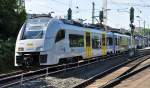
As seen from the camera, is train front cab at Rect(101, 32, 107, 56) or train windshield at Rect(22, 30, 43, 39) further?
train front cab at Rect(101, 32, 107, 56)

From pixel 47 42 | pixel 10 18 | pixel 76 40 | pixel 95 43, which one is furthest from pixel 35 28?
pixel 10 18

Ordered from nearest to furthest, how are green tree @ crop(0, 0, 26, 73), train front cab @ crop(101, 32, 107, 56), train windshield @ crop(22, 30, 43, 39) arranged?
1. train windshield @ crop(22, 30, 43, 39)
2. green tree @ crop(0, 0, 26, 73)
3. train front cab @ crop(101, 32, 107, 56)

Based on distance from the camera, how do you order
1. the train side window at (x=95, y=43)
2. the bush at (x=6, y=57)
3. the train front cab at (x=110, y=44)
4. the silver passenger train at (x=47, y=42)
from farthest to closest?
the train front cab at (x=110, y=44) < the train side window at (x=95, y=43) < the bush at (x=6, y=57) < the silver passenger train at (x=47, y=42)

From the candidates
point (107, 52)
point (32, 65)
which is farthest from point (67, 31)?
point (107, 52)

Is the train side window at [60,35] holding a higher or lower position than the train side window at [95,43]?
higher

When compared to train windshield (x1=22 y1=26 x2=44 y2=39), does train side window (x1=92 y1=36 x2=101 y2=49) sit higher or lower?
lower

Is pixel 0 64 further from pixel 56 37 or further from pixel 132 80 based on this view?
pixel 132 80

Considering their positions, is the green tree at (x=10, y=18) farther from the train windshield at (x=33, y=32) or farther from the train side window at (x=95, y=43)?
the train windshield at (x=33, y=32)

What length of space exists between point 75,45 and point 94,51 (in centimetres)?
637

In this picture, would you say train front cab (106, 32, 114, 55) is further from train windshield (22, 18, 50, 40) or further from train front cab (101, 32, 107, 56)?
train windshield (22, 18, 50, 40)

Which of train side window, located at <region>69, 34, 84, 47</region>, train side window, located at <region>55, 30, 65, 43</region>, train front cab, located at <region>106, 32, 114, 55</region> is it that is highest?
train side window, located at <region>55, 30, 65, 43</region>

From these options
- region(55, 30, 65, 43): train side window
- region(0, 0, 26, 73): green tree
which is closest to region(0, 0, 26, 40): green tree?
region(0, 0, 26, 73): green tree

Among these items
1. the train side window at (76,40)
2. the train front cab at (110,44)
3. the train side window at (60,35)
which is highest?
the train side window at (60,35)

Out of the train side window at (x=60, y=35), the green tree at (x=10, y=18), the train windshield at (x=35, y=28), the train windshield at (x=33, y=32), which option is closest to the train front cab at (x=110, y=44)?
the green tree at (x=10, y=18)
